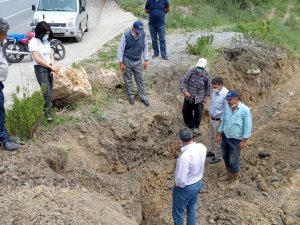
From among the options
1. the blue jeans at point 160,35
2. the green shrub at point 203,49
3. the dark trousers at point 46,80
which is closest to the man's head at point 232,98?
the dark trousers at point 46,80

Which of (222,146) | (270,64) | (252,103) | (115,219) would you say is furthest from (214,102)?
(270,64)

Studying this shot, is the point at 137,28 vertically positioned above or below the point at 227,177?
above

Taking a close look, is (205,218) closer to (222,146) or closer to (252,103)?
(222,146)

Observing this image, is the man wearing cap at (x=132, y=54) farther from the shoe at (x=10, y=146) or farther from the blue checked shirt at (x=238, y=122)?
the shoe at (x=10, y=146)

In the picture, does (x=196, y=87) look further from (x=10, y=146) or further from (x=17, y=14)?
(x=17, y=14)

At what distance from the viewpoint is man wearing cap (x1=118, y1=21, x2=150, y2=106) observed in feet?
26.2

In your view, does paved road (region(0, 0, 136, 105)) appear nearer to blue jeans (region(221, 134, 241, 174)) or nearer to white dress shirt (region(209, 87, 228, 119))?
white dress shirt (region(209, 87, 228, 119))

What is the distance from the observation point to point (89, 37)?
1609 centimetres

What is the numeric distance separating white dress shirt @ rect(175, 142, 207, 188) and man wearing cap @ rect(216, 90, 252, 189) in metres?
1.54

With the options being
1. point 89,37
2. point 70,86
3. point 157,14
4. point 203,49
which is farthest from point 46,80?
point 89,37

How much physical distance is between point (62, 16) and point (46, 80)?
8.13m

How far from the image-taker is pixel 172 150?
885 cm

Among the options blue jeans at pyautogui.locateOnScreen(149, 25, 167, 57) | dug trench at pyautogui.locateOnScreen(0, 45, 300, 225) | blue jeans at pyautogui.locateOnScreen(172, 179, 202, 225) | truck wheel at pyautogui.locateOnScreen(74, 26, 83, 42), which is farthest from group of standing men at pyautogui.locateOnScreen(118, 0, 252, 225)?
truck wheel at pyautogui.locateOnScreen(74, 26, 83, 42)

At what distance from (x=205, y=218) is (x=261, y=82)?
623cm
